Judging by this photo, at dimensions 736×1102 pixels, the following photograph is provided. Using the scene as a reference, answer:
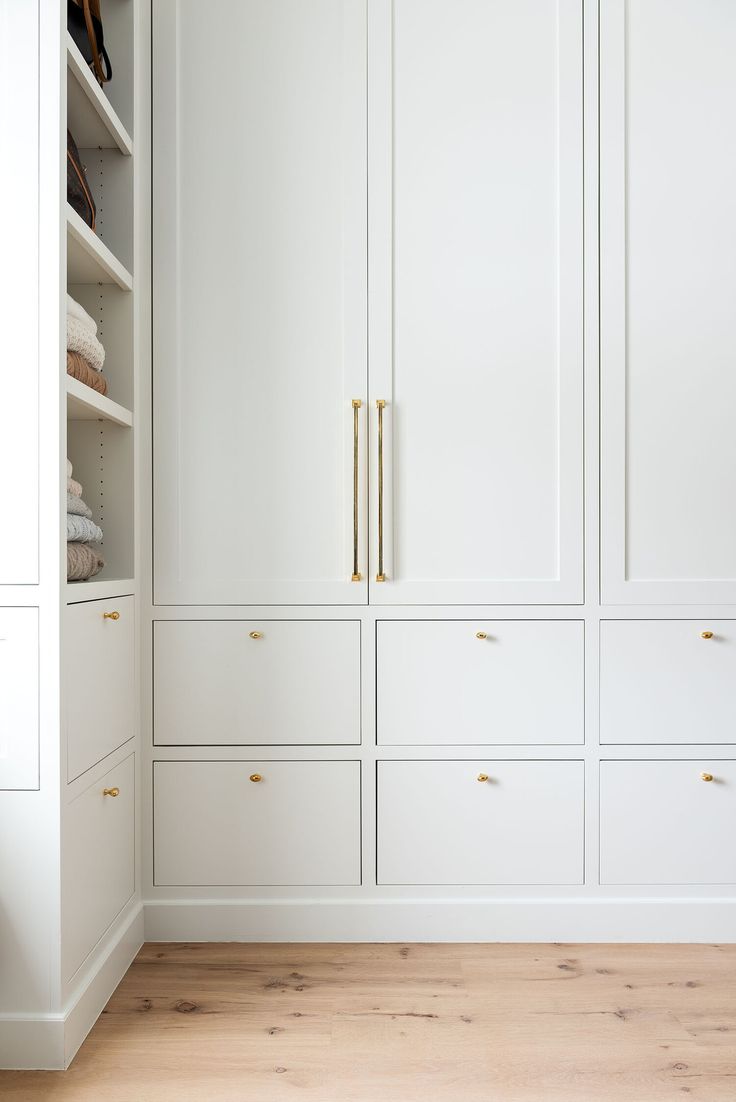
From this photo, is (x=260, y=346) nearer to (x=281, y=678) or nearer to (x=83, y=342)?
(x=83, y=342)

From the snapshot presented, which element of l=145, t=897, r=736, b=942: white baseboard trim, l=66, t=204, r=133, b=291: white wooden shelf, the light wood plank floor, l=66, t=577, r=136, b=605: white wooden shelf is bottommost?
the light wood plank floor

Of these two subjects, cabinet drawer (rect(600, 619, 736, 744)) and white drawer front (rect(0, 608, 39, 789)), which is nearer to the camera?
white drawer front (rect(0, 608, 39, 789))

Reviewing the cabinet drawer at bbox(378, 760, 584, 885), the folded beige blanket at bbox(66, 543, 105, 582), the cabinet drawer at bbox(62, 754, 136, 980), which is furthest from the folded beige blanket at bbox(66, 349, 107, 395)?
the cabinet drawer at bbox(378, 760, 584, 885)

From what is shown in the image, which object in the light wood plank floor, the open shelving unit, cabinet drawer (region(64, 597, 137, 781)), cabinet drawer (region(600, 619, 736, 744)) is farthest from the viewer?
cabinet drawer (region(600, 619, 736, 744))

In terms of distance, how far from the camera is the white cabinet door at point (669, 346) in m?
2.03

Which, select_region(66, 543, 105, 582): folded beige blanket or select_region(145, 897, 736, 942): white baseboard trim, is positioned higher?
select_region(66, 543, 105, 582): folded beige blanket

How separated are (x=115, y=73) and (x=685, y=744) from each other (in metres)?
2.15

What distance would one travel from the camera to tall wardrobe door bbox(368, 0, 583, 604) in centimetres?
202

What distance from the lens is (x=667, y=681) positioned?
6.70ft

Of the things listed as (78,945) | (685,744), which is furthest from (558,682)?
(78,945)

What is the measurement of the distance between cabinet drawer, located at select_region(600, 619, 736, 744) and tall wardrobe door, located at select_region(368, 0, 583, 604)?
0.20 metres

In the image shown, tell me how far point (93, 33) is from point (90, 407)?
33.5 inches

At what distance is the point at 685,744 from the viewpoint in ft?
6.69

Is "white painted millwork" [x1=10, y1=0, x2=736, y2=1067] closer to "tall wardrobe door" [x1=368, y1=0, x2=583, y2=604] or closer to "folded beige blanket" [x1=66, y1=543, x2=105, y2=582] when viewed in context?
"tall wardrobe door" [x1=368, y1=0, x2=583, y2=604]
